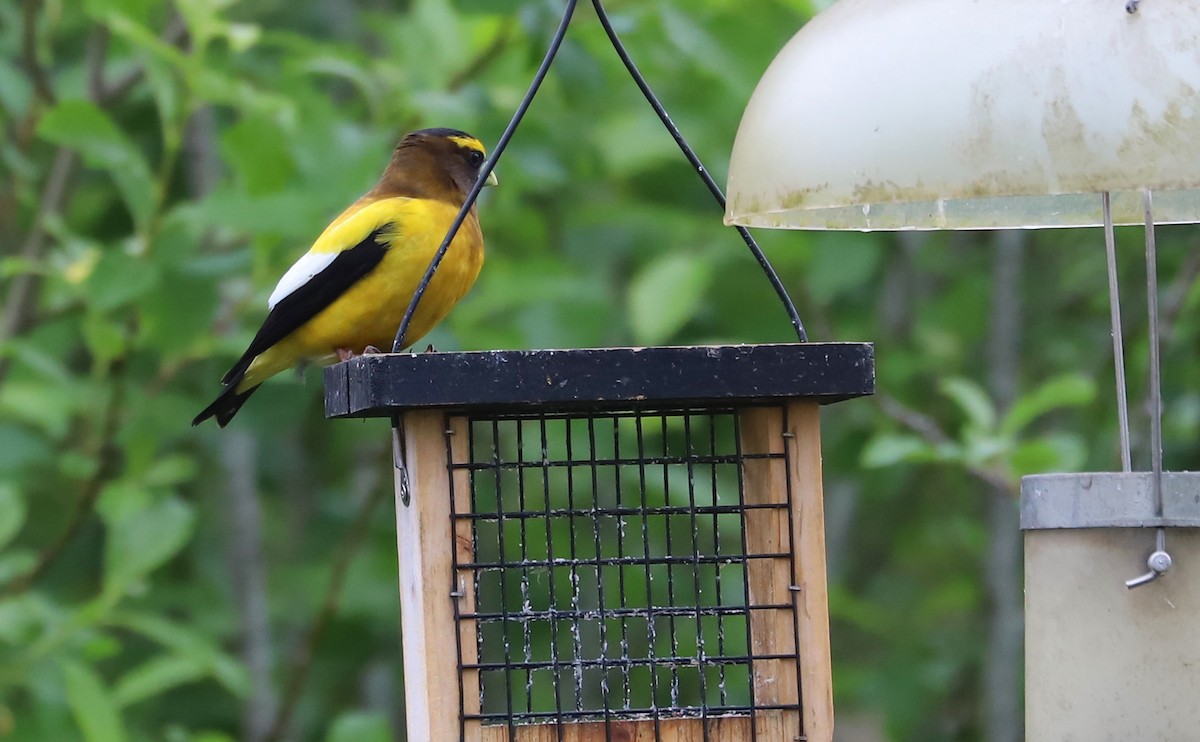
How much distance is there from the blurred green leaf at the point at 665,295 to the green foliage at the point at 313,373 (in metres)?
0.01

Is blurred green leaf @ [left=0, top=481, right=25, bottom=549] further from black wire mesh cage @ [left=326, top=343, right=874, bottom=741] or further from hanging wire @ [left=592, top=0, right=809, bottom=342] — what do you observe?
hanging wire @ [left=592, top=0, right=809, bottom=342]

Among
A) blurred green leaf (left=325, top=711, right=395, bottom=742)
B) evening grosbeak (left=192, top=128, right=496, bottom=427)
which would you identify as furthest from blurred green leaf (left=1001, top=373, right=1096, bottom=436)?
blurred green leaf (left=325, top=711, right=395, bottom=742)

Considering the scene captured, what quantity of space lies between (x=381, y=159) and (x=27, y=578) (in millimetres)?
1931

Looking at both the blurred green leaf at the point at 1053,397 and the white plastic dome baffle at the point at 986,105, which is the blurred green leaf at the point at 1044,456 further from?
the white plastic dome baffle at the point at 986,105

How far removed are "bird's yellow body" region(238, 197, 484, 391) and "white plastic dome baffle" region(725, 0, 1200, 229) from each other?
1583 millimetres

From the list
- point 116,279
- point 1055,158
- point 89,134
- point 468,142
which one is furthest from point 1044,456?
point 89,134

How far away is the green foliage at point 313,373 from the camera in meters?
4.79

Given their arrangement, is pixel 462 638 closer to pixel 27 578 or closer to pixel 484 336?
pixel 484 336

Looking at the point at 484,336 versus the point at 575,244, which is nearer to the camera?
the point at 484,336

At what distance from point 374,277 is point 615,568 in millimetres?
2284

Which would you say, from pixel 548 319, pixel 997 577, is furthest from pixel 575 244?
pixel 997 577

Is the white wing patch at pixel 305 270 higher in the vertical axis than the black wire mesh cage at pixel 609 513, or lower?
higher

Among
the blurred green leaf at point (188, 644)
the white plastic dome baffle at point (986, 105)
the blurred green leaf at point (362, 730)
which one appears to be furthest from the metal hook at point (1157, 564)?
the blurred green leaf at point (188, 644)

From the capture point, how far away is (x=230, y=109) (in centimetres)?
633
